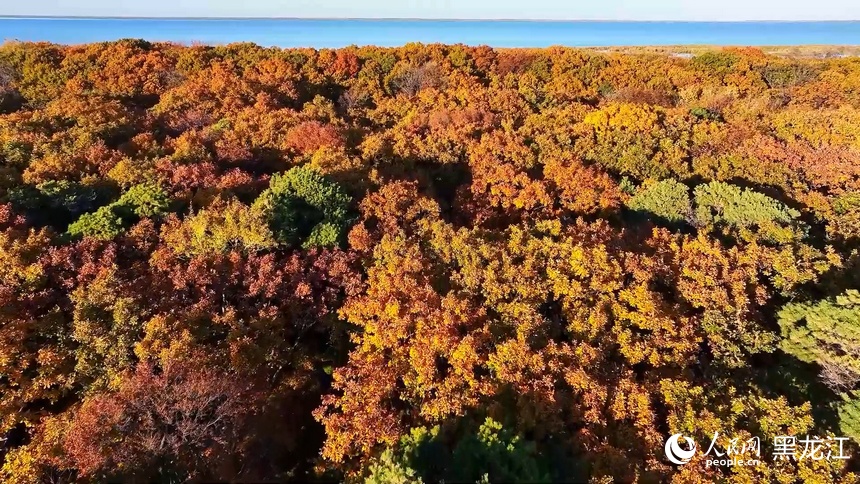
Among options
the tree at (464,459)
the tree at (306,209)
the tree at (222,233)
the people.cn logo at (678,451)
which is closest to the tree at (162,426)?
the tree at (464,459)

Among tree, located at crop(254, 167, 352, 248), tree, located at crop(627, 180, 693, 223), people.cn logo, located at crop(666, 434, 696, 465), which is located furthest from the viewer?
tree, located at crop(627, 180, 693, 223)

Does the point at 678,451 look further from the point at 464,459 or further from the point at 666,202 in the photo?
the point at 666,202

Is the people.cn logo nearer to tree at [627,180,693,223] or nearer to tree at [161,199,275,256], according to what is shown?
tree at [627,180,693,223]

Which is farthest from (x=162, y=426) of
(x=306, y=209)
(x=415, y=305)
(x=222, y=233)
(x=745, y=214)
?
(x=745, y=214)

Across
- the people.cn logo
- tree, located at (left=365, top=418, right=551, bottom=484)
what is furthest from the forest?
the people.cn logo

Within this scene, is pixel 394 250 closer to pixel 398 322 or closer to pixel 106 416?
pixel 398 322

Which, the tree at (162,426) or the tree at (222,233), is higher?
the tree at (222,233)

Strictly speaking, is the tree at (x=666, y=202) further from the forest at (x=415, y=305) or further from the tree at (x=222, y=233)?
the tree at (x=222, y=233)
